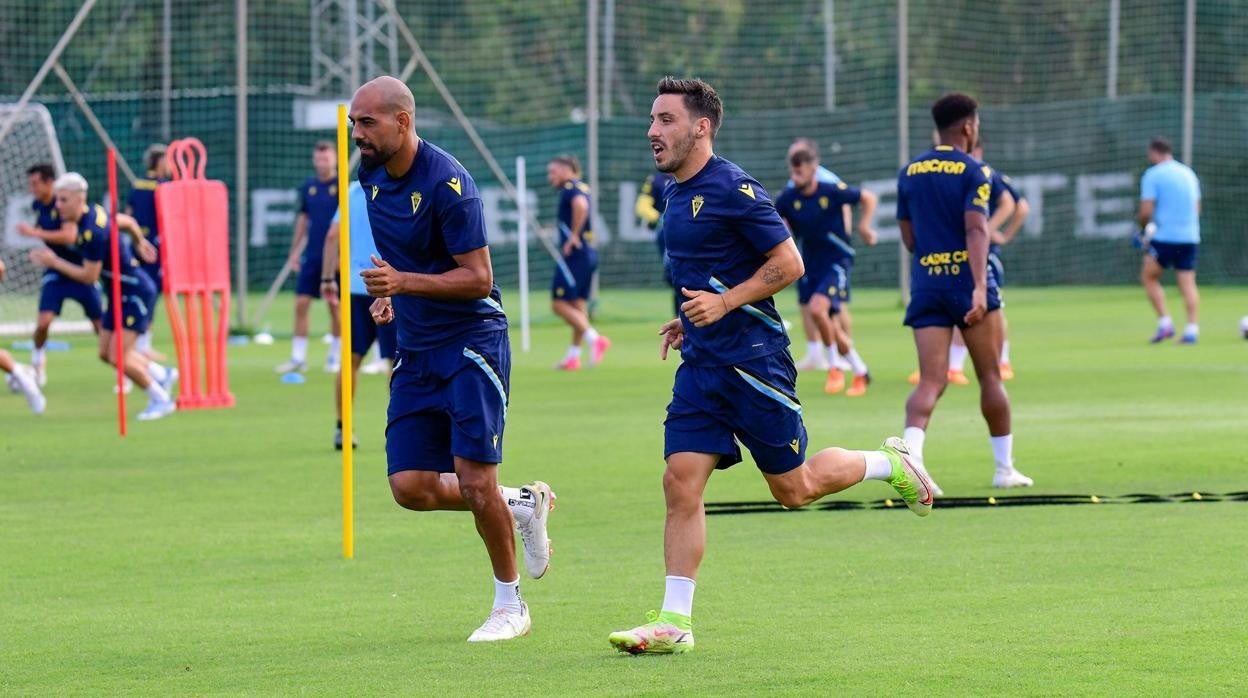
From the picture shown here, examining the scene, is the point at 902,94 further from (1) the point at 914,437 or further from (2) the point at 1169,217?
(1) the point at 914,437

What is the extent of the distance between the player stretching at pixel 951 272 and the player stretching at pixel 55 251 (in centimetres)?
867

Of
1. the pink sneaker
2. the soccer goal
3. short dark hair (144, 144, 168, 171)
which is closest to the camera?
short dark hair (144, 144, 168, 171)

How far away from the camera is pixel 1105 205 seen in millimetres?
35812

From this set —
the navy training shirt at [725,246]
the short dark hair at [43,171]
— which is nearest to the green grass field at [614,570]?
the navy training shirt at [725,246]

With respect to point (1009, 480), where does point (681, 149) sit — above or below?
above

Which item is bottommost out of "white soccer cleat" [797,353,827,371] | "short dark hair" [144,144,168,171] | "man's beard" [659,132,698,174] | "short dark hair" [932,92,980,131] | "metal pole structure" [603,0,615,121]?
"white soccer cleat" [797,353,827,371]

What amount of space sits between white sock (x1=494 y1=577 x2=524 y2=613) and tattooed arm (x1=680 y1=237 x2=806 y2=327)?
1.19 m

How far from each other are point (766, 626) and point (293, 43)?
2989 centimetres

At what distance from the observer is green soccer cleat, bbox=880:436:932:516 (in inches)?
311

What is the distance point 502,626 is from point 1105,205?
3043 cm

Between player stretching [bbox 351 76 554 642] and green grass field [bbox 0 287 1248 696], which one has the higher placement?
player stretching [bbox 351 76 554 642]

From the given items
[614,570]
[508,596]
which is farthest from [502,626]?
[614,570]

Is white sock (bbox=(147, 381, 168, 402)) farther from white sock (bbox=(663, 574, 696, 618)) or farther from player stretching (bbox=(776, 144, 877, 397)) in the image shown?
white sock (bbox=(663, 574, 696, 618))

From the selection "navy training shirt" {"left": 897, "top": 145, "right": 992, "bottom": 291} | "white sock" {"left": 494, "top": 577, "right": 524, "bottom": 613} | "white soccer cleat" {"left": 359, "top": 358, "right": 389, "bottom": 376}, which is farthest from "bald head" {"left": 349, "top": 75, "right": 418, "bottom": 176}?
"white soccer cleat" {"left": 359, "top": 358, "right": 389, "bottom": 376}
